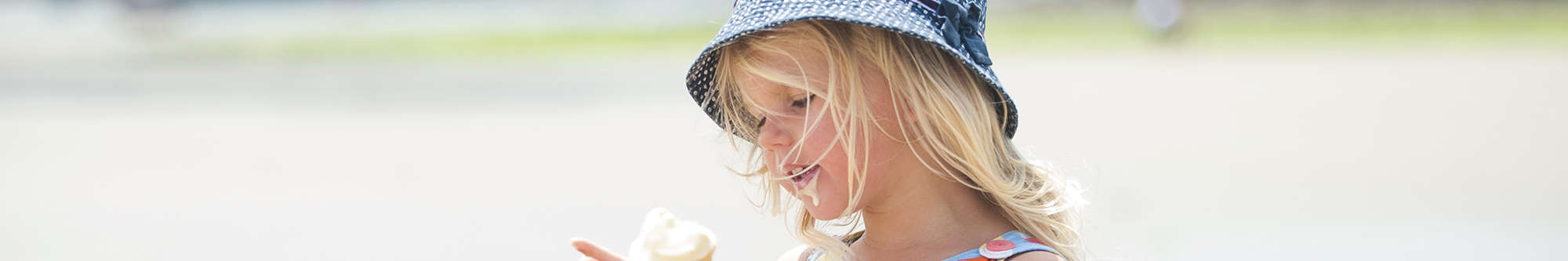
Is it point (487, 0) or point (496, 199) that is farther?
point (487, 0)

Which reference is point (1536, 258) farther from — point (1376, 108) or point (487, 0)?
point (487, 0)

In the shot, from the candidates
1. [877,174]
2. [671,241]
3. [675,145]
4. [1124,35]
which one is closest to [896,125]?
[877,174]

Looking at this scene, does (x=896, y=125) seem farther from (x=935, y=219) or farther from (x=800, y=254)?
(x=800, y=254)

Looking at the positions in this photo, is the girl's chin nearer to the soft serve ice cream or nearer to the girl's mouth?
the girl's mouth

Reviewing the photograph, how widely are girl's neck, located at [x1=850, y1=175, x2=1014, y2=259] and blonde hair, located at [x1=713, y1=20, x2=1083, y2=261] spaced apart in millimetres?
11

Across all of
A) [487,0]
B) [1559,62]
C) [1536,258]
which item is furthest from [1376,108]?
[487,0]

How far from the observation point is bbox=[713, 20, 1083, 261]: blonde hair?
976mm

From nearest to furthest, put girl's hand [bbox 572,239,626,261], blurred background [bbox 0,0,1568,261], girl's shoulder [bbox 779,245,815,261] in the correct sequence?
girl's hand [bbox 572,239,626,261] → girl's shoulder [bbox 779,245,815,261] → blurred background [bbox 0,0,1568,261]

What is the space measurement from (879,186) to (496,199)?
2744 mm

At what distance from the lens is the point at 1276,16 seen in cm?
1036

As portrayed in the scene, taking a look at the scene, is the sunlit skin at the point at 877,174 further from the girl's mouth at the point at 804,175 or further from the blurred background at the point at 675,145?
the blurred background at the point at 675,145

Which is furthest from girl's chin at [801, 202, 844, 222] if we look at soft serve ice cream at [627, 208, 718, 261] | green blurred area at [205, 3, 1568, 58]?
green blurred area at [205, 3, 1568, 58]

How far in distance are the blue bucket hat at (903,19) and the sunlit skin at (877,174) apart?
0.12 feet

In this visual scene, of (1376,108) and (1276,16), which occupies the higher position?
(1276,16)
